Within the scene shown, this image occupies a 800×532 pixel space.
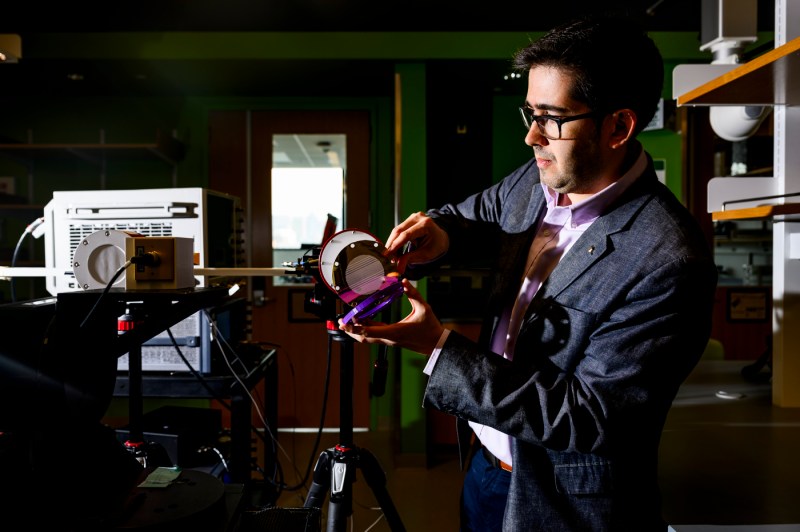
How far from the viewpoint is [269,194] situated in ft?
12.6

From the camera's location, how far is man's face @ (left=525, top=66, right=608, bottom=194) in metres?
0.98

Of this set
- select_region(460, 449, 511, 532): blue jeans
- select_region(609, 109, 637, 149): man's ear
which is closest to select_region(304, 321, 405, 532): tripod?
select_region(460, 449, 511, 532): blue jeans

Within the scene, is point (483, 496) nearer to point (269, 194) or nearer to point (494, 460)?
point (494, 460)

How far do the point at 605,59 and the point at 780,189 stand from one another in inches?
31.3

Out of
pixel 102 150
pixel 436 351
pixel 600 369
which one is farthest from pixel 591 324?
pixel 102 150

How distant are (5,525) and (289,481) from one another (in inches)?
97.7

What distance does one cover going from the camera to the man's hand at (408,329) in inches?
35.3

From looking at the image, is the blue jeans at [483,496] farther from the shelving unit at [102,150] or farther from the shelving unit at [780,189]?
the shelving unit at [102,150]

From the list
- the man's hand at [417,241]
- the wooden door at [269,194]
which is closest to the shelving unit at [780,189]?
the man's hand at [417,241]

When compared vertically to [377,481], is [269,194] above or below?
above

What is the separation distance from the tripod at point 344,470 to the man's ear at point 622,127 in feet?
2.24

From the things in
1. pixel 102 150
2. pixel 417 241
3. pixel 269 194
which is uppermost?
pixel 102 150

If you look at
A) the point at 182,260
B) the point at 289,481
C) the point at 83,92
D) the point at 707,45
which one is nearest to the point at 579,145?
the point at 182,260

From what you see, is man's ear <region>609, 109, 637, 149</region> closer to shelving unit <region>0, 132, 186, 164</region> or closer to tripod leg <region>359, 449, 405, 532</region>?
tripod leg <region>359, 449, 405, 532</region>
